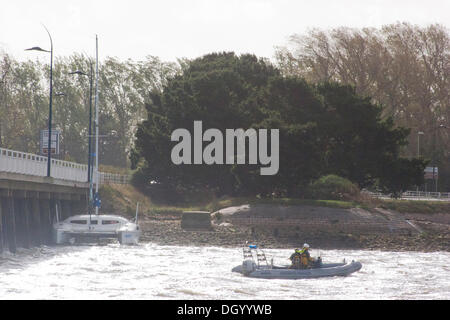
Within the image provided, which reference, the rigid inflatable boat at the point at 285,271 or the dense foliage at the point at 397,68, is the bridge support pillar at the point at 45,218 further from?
the dense foliage at the point at 397,68

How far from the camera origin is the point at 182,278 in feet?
146

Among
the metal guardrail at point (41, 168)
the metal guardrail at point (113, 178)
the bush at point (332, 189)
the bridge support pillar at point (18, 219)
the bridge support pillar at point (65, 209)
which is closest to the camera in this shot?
the metal guardrail at point (41, 168)

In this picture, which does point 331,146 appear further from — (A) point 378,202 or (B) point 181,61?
(B) point 181,61

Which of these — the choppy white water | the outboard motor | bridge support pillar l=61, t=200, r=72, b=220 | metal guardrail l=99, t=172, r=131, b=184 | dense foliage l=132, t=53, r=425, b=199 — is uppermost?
dense foliage l=132, t=53, r=425, b=199

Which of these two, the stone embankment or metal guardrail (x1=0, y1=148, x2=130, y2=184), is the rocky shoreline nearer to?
the stone embankment

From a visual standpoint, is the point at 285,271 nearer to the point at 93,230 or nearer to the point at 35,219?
the point at 93,230

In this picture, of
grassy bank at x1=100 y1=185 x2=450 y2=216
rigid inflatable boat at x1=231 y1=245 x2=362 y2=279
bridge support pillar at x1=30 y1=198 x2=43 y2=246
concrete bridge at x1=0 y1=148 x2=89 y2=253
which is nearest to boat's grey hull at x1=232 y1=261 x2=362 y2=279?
rigid inflatable boat at x1=231 y1=245 x2=362 y2=279

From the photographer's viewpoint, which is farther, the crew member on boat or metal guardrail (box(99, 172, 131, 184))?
metal guardrail (box(99, 172, 131, 184))

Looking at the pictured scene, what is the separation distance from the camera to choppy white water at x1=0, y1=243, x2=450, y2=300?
3931 centimetres

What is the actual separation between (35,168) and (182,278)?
22.0 m

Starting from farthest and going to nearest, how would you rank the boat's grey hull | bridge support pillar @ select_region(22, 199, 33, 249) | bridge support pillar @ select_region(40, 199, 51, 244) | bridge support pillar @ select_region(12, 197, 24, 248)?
1. bridge support pillar @ select_region(40, 199, 51, 244)
2. bridge support pillar @ select_region(12, 197, 24, 248)
3. bridge support pillar @ select_region(22, 199, 33, 249)
4. the boat's grey hull

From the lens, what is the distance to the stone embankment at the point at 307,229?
227ft

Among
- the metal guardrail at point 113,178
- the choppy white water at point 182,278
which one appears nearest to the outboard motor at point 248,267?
the choppy white water at point 182,278

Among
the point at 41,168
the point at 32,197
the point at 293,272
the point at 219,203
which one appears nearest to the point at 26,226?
the point at 32,197
